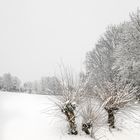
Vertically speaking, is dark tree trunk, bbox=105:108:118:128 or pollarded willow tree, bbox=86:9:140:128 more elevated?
pollarded willow tree, bbox=86:9:140:128

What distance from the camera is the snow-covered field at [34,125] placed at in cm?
1188

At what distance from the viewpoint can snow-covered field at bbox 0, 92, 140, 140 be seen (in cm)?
1188

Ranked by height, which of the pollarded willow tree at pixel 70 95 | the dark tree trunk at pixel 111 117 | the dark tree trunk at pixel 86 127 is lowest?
the dark tree trunk at pixel 86 127

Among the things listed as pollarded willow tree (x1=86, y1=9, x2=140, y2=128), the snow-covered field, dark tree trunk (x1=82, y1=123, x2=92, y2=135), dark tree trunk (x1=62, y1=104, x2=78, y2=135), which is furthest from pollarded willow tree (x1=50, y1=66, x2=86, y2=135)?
pollarded willow tree (x1=86, y1=9, x2=140, y2=128)

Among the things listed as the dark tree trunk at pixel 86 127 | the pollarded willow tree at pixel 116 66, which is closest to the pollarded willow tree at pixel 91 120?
the dark tree trunk at pixel 86 127

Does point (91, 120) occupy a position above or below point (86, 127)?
above

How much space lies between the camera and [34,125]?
13.0 meters

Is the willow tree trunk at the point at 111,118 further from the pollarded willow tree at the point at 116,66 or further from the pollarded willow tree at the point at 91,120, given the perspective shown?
the pollarded willow tree at the point at 91,120

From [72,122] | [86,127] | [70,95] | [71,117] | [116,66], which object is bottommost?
A: [86,127]

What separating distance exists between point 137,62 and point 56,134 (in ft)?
57.3

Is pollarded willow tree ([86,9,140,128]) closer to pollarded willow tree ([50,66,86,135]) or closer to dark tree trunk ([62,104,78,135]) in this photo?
pollarded willow tree ([50,66,86,135])

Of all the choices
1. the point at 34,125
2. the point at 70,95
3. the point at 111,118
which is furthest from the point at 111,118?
the point at 34,125

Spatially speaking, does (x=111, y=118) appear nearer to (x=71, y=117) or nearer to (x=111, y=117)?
(x=111, y=117)

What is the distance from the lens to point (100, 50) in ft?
145
